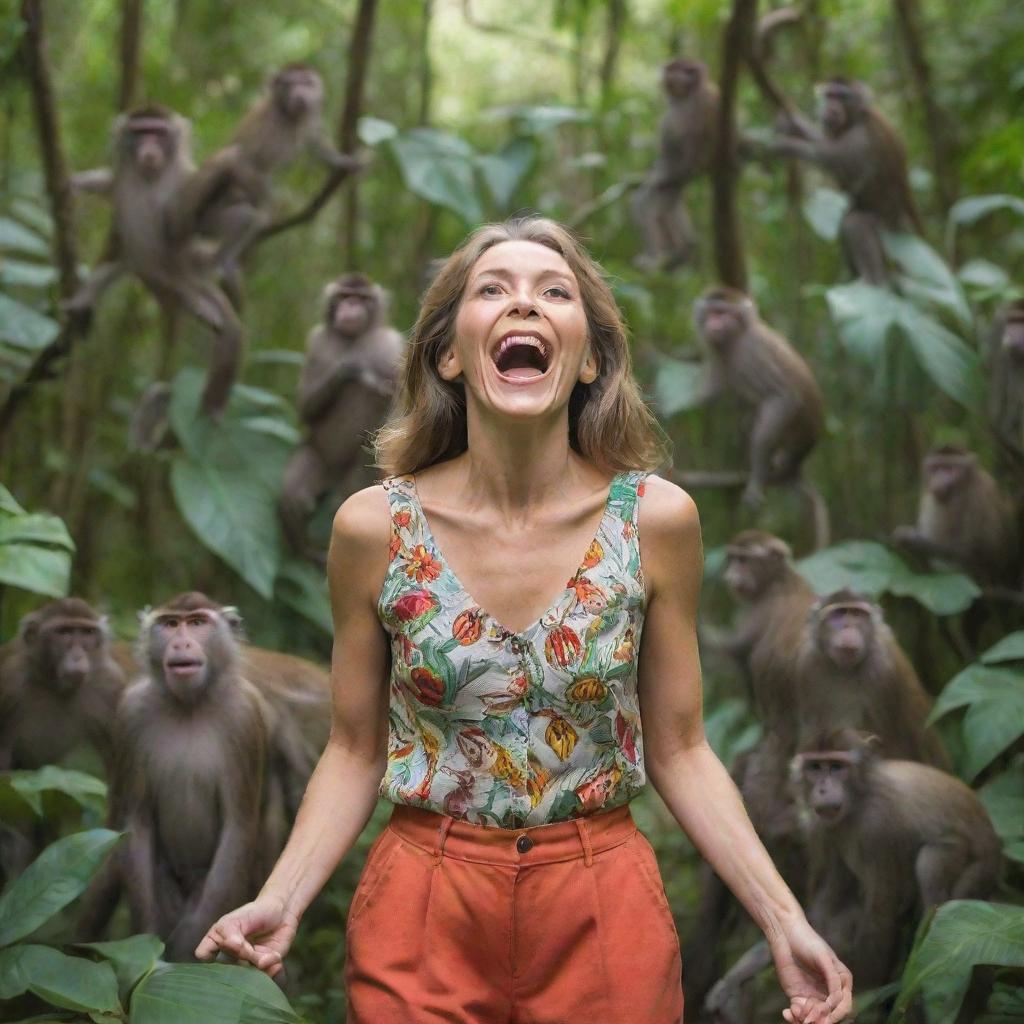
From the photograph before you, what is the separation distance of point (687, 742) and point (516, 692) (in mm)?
314

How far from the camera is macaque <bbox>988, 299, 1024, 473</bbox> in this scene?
6.52m

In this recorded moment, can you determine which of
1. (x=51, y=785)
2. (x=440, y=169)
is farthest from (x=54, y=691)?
(x=440, y=169)

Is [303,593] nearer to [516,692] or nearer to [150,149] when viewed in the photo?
→ [150,149]

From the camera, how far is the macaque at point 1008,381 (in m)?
6.52

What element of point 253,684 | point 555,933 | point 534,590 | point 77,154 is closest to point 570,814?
point 555,933

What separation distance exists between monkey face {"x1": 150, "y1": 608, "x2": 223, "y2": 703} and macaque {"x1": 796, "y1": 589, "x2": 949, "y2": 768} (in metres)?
1.91

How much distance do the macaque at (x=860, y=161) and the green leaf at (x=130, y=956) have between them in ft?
16.9

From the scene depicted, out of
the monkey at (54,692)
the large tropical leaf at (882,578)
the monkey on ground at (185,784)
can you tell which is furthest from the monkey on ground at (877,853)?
the monkey at (54,692)

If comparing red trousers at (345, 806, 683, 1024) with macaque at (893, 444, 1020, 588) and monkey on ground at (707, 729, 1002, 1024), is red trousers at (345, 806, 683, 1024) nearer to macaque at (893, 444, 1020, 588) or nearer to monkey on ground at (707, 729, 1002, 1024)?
monkey on ground at (707, 729, 1002, 1024)

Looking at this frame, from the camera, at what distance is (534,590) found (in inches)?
90.0

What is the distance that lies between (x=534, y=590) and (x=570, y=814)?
1.07 feet

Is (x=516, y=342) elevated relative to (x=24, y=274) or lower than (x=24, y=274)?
lower

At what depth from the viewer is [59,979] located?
3.30 m

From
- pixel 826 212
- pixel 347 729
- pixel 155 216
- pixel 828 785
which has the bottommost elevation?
pixel 828 785
